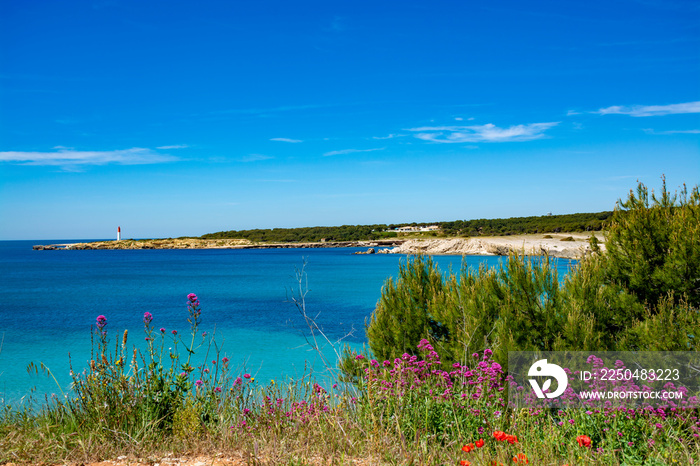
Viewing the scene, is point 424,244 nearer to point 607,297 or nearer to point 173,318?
point 173,318

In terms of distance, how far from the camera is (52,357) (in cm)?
1830

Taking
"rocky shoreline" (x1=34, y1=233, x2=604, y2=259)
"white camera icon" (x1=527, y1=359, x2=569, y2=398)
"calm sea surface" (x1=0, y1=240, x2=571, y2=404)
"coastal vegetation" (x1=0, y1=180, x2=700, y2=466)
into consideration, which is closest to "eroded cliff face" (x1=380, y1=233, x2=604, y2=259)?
"rocky shoreline" (x1=34, y1=233, x2=604, y2=259)

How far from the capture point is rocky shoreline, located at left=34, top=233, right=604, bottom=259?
72938 millimetres

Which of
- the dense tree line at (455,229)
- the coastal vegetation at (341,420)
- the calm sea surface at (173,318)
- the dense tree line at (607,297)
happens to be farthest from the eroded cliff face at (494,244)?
the coastal vegetation at (341,420)

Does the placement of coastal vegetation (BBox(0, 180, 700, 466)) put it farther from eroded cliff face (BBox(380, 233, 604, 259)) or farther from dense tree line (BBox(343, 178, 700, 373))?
eroded cliff face (BBox(380, 233, 604, 259))

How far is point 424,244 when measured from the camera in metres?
102

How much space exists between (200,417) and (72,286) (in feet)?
163

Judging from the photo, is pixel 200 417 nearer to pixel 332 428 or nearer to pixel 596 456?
pixel 332 428

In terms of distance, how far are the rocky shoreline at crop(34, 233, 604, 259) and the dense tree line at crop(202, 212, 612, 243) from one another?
5307 millimetres

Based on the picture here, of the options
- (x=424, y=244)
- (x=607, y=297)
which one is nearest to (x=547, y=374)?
(x=607, y=297)

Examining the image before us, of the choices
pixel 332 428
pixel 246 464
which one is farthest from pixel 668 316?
pixel 246 464

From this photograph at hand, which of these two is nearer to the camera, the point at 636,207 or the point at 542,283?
the point at 542,283

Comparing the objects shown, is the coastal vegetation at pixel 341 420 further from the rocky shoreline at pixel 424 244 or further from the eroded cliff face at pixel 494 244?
the eroded cliff face at pixel 494 244

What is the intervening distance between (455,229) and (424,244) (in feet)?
95.2
